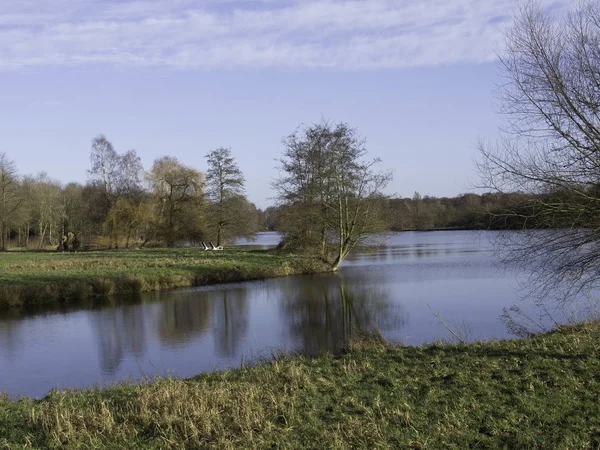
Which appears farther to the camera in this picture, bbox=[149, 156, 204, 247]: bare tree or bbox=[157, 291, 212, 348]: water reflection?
bbox=[149, 156, 204, 247]: bare tree

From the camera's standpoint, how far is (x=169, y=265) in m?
26.6

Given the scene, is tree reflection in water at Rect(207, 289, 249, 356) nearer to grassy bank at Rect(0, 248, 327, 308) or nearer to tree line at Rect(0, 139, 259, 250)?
grassy bank at Rect(0, 248, 327, 308)

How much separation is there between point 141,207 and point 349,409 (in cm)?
4053

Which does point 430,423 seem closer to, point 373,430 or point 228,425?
point 373,430

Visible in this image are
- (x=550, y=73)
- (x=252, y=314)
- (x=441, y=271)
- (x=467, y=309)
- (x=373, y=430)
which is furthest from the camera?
(x=441, y=271)

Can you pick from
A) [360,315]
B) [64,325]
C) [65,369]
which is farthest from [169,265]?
[65,369]

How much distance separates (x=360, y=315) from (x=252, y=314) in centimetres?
348

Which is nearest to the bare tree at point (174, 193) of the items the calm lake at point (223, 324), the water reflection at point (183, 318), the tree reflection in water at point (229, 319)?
the calm lake at point (223, 324)

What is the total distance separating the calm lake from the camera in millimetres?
10578

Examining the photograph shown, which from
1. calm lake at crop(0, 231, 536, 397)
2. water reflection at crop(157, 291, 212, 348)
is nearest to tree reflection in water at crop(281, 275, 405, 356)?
calm lake at crop(0, 231, 536, 397)

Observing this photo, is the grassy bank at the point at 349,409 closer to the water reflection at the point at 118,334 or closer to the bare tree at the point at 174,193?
the water reflection at the point at 118,334

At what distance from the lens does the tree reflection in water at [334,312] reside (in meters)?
12.5

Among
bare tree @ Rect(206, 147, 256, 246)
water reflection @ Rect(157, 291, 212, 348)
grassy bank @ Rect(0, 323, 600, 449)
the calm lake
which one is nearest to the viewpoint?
grassy bank @ Rect(0, 323, 600, 449)

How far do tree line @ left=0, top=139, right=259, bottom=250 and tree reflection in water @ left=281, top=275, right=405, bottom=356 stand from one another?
19.4 m
